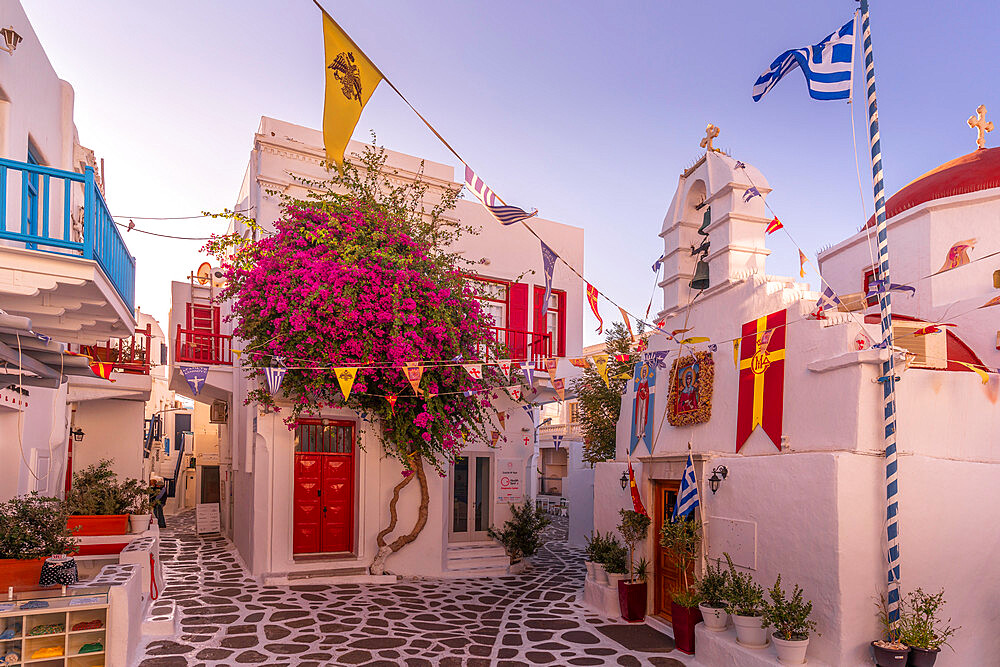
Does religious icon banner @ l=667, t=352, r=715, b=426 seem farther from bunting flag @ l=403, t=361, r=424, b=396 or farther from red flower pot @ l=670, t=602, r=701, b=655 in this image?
bunting flag @ l=403, t=361, r=424, b=396

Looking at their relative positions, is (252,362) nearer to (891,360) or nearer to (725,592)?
(725,592)

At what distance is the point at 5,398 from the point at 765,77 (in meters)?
9.89

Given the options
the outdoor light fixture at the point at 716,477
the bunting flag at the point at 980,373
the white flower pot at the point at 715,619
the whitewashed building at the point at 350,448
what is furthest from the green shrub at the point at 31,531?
the bunting flag at the point at 980,373

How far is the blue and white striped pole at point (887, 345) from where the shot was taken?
6.97 m

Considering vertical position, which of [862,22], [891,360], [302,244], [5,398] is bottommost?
[5,398]

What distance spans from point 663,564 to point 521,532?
5.46m

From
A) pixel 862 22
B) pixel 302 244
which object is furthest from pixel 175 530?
pixel 862 22

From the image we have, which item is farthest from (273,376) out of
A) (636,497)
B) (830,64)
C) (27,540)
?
(830,64)

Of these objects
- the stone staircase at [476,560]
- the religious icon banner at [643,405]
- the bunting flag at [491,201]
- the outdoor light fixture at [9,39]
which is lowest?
the stone staircase at [476,560]

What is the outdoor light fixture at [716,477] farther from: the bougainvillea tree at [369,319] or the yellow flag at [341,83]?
the yellow flag at [341,83]

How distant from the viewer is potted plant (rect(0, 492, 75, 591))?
7941 millimetres

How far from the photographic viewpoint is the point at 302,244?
12.6 metres

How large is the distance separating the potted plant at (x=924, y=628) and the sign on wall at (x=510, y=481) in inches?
389

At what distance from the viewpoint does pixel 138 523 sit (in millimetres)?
12961
